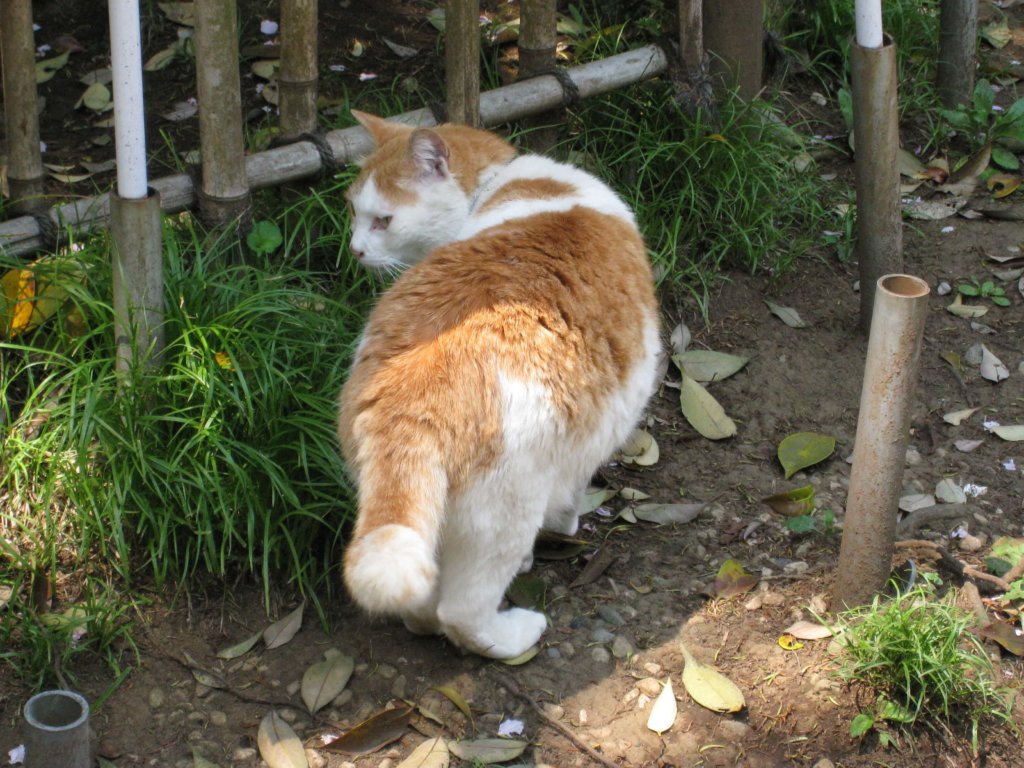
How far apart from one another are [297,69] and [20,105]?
2.72 ft

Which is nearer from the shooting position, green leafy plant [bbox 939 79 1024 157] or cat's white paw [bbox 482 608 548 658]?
cat's white paw [bbox 482 608 548 658]

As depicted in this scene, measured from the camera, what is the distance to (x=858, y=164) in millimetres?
3570

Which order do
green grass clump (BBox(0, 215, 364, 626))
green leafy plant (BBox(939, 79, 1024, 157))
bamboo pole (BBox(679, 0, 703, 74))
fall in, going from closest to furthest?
green grass clump (BBox(0, 215, 364, 626)) → bamboo pole (BBox(679, 0, 703, 74)) → green leafy plant (BBox(939, 79, 1024, 157))

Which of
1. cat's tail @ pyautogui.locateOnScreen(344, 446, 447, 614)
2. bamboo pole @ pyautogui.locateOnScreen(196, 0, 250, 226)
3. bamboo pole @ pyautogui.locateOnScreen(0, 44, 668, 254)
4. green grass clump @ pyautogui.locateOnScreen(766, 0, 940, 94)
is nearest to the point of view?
cat's tail @ pyautogui.locateOnScreen(344, 446, 447, 614)

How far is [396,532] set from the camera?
6.91 feet

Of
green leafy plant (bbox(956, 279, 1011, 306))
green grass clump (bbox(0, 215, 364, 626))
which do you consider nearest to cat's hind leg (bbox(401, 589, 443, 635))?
green grass clump (bbox(0, 215, 364, 626))

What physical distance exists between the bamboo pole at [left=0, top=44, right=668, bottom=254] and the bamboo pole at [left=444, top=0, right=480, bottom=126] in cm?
17

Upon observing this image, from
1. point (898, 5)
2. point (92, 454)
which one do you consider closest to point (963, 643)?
point (92, 454)

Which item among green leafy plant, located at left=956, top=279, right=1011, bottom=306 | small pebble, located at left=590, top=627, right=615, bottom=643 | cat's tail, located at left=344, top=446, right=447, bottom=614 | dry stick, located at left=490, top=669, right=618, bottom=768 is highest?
cat's tail, located at left=344, top=446, right=447, bottom=614

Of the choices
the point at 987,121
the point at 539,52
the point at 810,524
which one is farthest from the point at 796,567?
the point at 987,121

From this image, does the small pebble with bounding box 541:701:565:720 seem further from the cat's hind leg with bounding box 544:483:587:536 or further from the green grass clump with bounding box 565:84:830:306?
the green grass clump with bounding box 565:84:830:306

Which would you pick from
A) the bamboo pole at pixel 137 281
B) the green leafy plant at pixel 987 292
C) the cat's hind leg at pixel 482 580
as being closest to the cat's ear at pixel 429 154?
the bamboo pole at pixel 137 281

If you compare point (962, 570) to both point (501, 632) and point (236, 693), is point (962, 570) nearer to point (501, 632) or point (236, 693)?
point (501, 632)

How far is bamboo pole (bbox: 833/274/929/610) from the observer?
2.36 m
